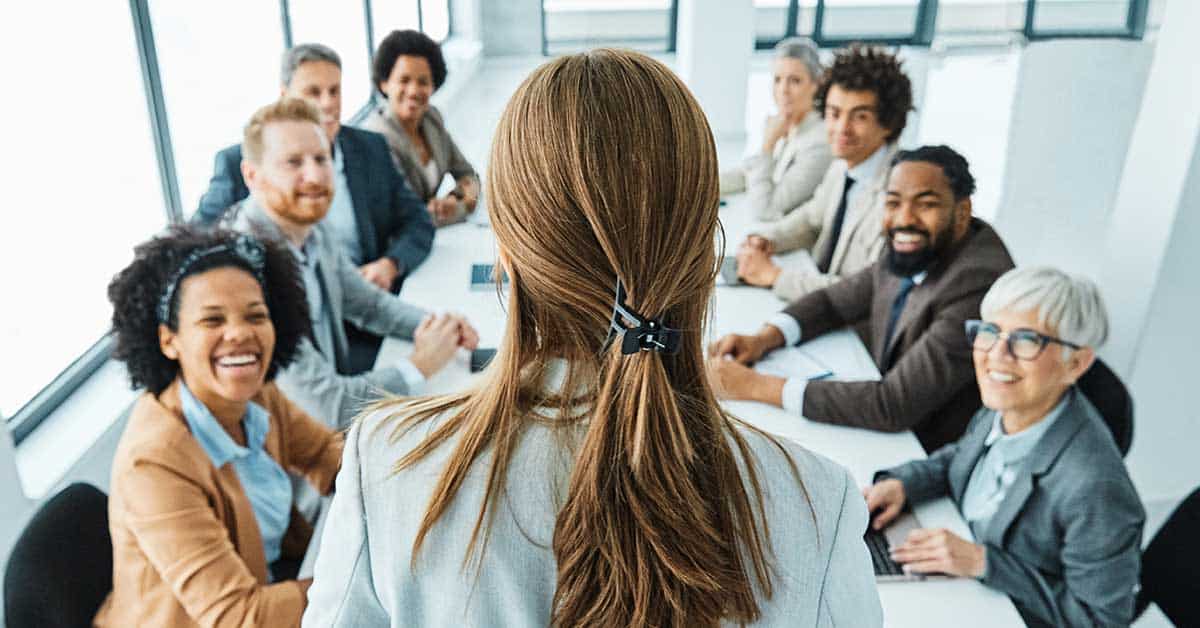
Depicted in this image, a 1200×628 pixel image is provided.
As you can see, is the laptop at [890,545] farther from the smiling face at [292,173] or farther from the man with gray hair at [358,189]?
the man with gray hair at [358,189]

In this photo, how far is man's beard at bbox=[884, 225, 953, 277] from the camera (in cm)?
238

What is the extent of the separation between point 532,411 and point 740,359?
66.2 inches

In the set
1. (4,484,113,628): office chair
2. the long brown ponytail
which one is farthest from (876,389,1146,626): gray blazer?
(4,484,113,628): office chair

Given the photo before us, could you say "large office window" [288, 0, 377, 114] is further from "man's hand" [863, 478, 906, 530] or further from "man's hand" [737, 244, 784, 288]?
"man's hand" [863, 478, 906, 530]

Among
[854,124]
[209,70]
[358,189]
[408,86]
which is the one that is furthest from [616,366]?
[209,70]

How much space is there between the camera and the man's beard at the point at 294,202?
2482mm

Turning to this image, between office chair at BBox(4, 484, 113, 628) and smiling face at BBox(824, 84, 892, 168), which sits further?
smiling face at BBox(824, 84, 892, 168)

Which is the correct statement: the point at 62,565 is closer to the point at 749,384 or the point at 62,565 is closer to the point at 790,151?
the point at 749,384

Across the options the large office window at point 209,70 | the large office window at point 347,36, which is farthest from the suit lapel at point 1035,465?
the large office window at point 347,36

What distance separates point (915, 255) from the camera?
2.41 metres

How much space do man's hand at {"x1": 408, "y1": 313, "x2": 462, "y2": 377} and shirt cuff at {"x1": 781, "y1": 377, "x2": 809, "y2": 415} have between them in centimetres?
87

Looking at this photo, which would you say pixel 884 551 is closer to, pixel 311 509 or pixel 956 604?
pixel 956 604

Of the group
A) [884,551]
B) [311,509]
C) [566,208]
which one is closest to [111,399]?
[311,509]

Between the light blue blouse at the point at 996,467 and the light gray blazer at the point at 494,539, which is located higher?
the light gray blazer at the point at 494,539
